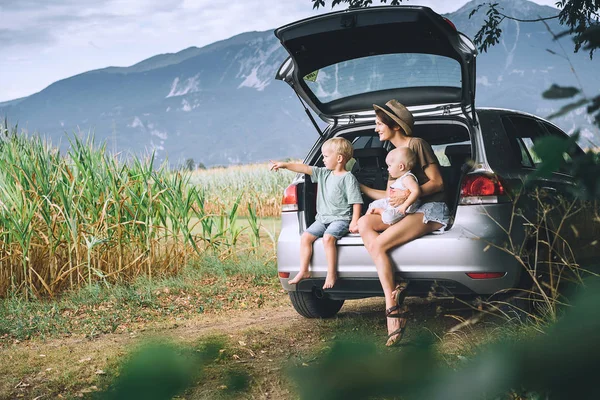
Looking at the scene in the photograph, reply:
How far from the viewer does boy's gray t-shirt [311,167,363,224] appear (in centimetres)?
495

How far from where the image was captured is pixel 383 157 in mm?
5684

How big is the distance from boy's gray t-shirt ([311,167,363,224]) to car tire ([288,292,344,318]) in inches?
32.0

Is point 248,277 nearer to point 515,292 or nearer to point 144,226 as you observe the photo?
point 144,226

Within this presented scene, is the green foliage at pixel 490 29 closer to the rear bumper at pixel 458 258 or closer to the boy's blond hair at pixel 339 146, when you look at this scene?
the boy's blond hair at pixel 339 146

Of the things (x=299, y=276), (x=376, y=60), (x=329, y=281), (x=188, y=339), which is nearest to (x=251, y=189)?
(x=376, y=60)

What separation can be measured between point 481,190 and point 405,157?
55 centimetres

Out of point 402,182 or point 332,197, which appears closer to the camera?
point 402,182

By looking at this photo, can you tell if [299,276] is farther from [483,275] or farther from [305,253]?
[483,275]

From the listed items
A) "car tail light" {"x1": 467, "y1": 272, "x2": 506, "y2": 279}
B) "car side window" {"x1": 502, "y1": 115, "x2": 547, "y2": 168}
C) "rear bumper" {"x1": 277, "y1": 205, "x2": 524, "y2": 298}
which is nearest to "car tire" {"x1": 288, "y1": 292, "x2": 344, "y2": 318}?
"rear bumper" {"x1": 277, "y1": 205, "x2": 524, "y2": 298}

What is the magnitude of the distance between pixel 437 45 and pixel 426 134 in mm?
1011

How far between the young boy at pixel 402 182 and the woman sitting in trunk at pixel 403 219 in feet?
0.14

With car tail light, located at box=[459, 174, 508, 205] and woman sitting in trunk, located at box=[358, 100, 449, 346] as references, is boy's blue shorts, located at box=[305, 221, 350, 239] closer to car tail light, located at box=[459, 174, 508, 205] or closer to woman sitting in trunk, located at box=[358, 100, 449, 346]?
woman sitting in trunk, located at box=[358, 100, 449, 346]

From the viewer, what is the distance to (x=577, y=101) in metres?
0.90

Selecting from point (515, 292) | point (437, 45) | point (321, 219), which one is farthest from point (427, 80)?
point (515, 292)
